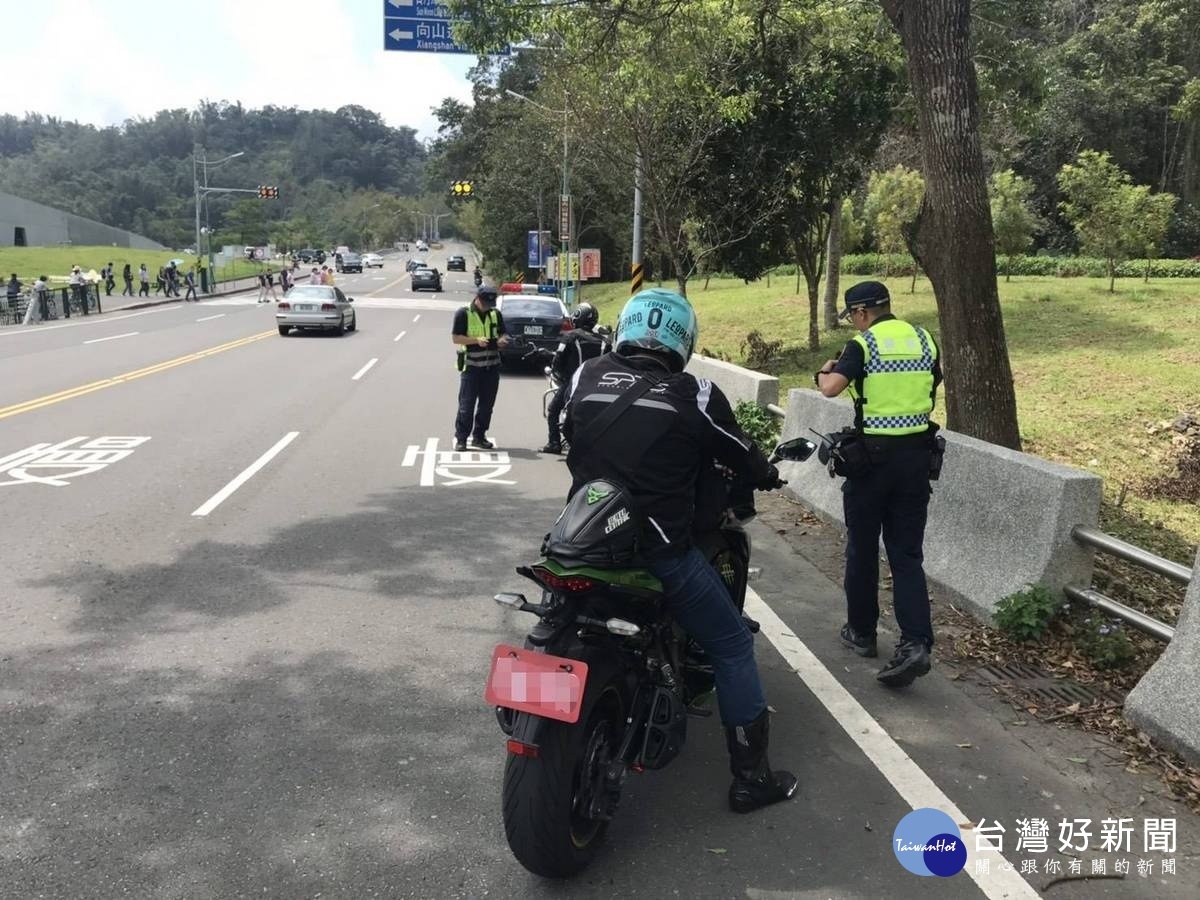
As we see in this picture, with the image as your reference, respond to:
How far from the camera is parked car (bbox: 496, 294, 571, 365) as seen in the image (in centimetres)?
1794

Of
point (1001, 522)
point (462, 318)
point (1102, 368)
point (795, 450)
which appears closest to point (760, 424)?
point (462, 318)

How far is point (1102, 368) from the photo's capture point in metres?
12.2

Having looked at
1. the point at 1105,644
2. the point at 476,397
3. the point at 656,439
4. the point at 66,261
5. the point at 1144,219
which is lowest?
the point at 1105,644

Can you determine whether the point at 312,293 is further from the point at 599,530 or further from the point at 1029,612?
the point at 599,530

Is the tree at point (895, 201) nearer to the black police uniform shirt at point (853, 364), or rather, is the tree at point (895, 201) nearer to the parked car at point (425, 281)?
the black police uniform shirt at point (853, 364)

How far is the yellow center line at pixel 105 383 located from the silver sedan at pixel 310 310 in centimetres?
281

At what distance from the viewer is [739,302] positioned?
2911cm

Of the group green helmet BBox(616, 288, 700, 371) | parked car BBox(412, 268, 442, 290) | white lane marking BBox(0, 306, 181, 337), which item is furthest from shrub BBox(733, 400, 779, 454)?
parked car BBox(412, 268, 442, 290)

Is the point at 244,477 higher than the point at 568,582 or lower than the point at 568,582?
lower

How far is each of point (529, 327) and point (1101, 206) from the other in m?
11.5

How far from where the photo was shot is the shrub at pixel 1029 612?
16.5ft

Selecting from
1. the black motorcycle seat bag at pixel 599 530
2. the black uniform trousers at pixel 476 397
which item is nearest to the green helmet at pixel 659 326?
the black motorcycle seat bag at pixel 599 530

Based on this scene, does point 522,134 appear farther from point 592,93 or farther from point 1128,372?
point 1128,372

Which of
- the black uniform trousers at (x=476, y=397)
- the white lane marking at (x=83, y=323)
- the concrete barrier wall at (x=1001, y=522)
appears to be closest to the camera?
the concrete barrier wall at (x=1001, y=522)
